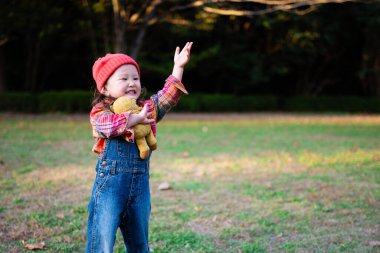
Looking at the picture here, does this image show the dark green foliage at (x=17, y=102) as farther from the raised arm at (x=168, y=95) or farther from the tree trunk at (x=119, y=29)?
the raised arm at (x=168, y=95)

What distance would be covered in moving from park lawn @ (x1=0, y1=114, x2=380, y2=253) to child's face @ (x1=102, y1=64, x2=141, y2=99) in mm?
1382

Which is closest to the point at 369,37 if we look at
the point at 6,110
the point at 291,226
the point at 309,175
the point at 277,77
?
the point at 277,77

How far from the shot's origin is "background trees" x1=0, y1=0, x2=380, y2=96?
19359 millimetres

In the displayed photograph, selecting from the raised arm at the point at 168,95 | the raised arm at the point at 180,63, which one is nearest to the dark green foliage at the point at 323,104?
the raised arm at the point at 180,63

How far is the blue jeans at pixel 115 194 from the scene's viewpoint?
241 centimetres

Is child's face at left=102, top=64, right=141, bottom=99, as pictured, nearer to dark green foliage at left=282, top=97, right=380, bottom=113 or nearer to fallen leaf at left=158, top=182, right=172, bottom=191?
fallen leaf at left=158, top=182, right=172, bottom=191

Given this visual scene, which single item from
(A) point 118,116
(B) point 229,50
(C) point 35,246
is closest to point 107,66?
(A) point 118,116

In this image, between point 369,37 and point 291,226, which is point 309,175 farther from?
point 369,37

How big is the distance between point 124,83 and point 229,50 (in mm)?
20654

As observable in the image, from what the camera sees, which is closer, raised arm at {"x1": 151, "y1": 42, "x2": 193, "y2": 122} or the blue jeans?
the blue jeans

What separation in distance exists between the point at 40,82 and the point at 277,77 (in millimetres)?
12995

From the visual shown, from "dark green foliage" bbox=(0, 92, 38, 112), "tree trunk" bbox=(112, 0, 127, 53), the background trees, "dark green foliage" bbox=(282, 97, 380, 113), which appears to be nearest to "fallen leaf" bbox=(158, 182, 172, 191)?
"tree trunk" bbox=(112, 0, 127, 53)

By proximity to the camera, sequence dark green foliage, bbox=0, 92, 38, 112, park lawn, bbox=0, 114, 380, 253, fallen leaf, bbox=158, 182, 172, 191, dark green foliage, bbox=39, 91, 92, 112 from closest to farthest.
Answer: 1. park lawn, bbox=0, 114, 380, 253
2. fallen leaf, bbox=158, 182, 172, 191
3. dark green foliage, bbox=0, 92, 38, 112
4. dark green foliage, bbox=39, 91, 92, 112

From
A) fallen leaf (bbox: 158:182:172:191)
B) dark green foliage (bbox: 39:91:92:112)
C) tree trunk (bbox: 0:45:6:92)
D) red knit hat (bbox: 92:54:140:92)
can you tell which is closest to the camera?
red knit hat (bbox: 92:54:140:92)
